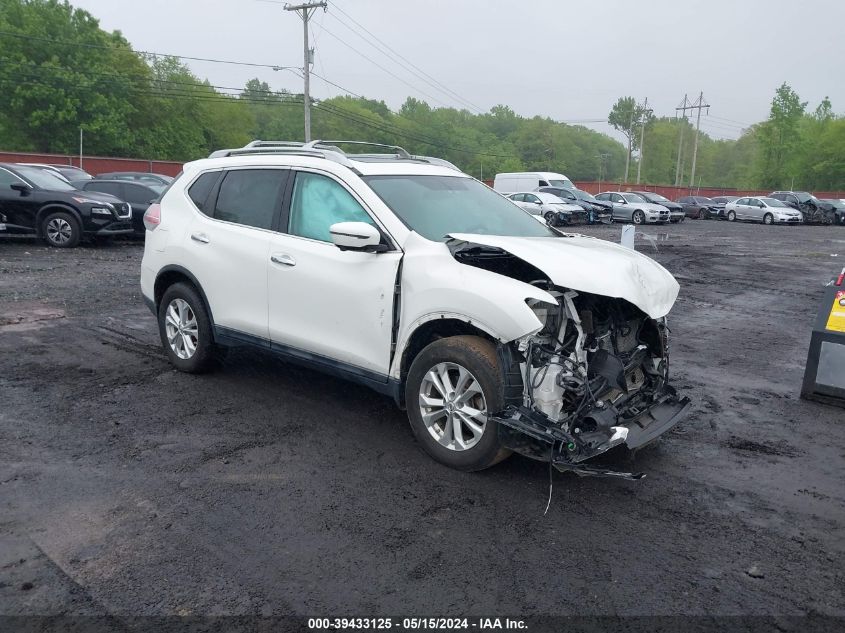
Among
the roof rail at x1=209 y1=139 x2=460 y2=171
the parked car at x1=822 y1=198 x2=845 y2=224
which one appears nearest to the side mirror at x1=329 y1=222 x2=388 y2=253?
the roof rail at x1=209 y1=139 x2=460 y2=171

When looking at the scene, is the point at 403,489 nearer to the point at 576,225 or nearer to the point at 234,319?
the point at 234,319

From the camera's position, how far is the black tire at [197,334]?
589cm

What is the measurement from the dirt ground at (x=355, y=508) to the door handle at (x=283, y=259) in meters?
1.16

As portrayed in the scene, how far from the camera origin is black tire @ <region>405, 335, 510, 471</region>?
4.05m

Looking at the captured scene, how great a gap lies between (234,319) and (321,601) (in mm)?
3037

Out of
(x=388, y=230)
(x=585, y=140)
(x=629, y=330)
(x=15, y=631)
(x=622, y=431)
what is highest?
(x=585, y=140)

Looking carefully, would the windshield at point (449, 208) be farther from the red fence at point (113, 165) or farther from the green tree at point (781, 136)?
the green tree at point (781, 136)

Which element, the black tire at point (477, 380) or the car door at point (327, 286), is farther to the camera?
the car door at point (327, 286)

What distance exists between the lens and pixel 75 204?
14773 mm

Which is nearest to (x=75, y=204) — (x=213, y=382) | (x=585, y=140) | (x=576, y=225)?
(x=213, y=382)

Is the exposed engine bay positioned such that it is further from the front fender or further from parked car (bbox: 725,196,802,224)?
parked car (bbox: 725,196,802,224)

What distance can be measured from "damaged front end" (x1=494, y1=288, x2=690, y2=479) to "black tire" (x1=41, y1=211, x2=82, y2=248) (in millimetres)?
13571

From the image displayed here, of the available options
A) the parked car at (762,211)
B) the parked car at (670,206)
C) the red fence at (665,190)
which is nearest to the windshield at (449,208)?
the parked car at (670,206)

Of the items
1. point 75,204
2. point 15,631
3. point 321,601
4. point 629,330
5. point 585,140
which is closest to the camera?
point 15,631
